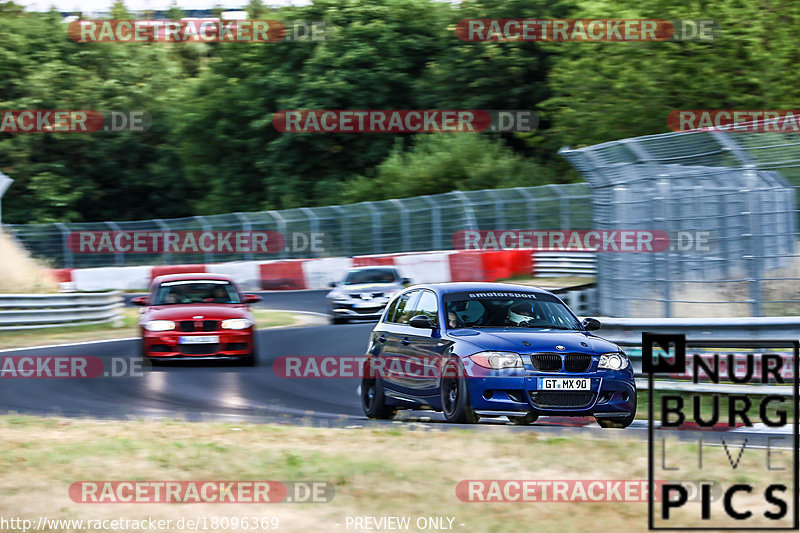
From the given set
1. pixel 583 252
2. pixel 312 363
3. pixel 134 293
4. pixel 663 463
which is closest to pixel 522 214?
pixel 583 252

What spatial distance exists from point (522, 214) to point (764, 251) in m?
19.0

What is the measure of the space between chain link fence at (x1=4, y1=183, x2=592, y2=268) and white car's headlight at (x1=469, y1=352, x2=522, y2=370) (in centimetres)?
2012

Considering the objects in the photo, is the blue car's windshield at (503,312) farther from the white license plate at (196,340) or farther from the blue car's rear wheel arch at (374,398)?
the white license plate at (196,340)

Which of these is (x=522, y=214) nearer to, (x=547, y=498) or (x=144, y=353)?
(x=144, y=353)

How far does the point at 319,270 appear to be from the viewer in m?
34.7

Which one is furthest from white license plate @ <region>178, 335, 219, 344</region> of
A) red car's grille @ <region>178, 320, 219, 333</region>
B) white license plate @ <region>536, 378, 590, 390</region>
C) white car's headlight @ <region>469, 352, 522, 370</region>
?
white license plate @ <region>536, 378, 590, 390</region>

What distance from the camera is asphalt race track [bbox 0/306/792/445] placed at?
37.1ft

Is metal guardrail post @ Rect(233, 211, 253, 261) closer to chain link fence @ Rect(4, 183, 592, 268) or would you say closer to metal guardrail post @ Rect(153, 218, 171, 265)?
chain link fence @ Rect(4, 183, 592, 268)

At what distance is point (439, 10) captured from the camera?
47531mm
